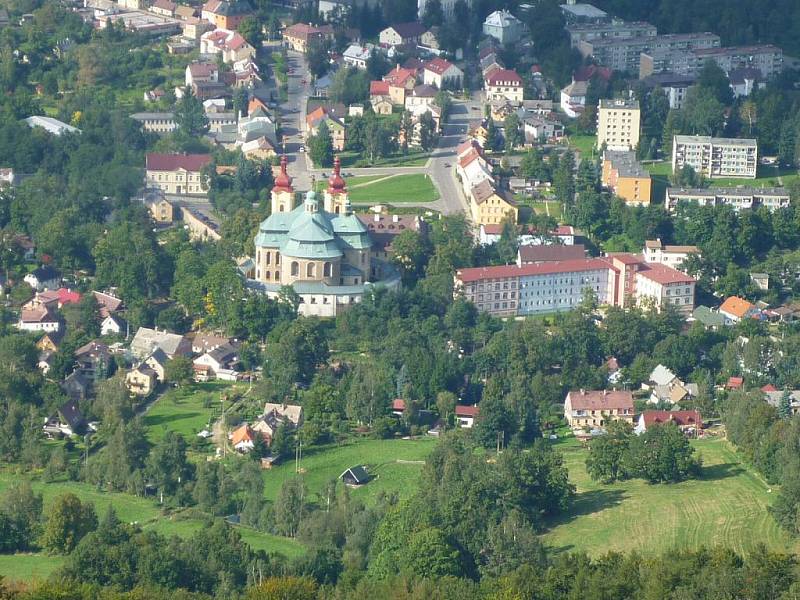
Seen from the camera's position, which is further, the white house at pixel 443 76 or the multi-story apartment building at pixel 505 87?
the white house at pixel 443 76

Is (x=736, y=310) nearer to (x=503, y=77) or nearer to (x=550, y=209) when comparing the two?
(x=550, y=209)

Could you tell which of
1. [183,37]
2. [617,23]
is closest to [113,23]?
[183,37]

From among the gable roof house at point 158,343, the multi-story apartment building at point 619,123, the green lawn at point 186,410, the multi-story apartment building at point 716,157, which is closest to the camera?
the green lawn at point 186,410

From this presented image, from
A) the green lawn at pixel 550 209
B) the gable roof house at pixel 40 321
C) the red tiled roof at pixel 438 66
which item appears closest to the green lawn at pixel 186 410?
the gable roof house at pixel 40 321

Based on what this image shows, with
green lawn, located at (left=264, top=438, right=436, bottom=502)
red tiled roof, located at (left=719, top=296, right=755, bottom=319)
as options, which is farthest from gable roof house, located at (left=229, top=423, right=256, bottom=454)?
red tiled roof, located at (left=719, top=296, right=755, bottom=319)

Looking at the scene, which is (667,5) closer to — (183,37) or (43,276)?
(183,37)

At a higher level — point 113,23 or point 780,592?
point 113,23

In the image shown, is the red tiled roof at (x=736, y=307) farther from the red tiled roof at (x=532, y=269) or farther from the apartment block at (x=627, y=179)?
the apartment block at (x=627, y=179)

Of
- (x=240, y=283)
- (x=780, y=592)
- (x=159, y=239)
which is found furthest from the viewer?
(x=159, y=239)

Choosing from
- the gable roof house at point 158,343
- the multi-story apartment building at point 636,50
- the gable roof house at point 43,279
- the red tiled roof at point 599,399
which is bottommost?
the red tiled roof at point 599,399
